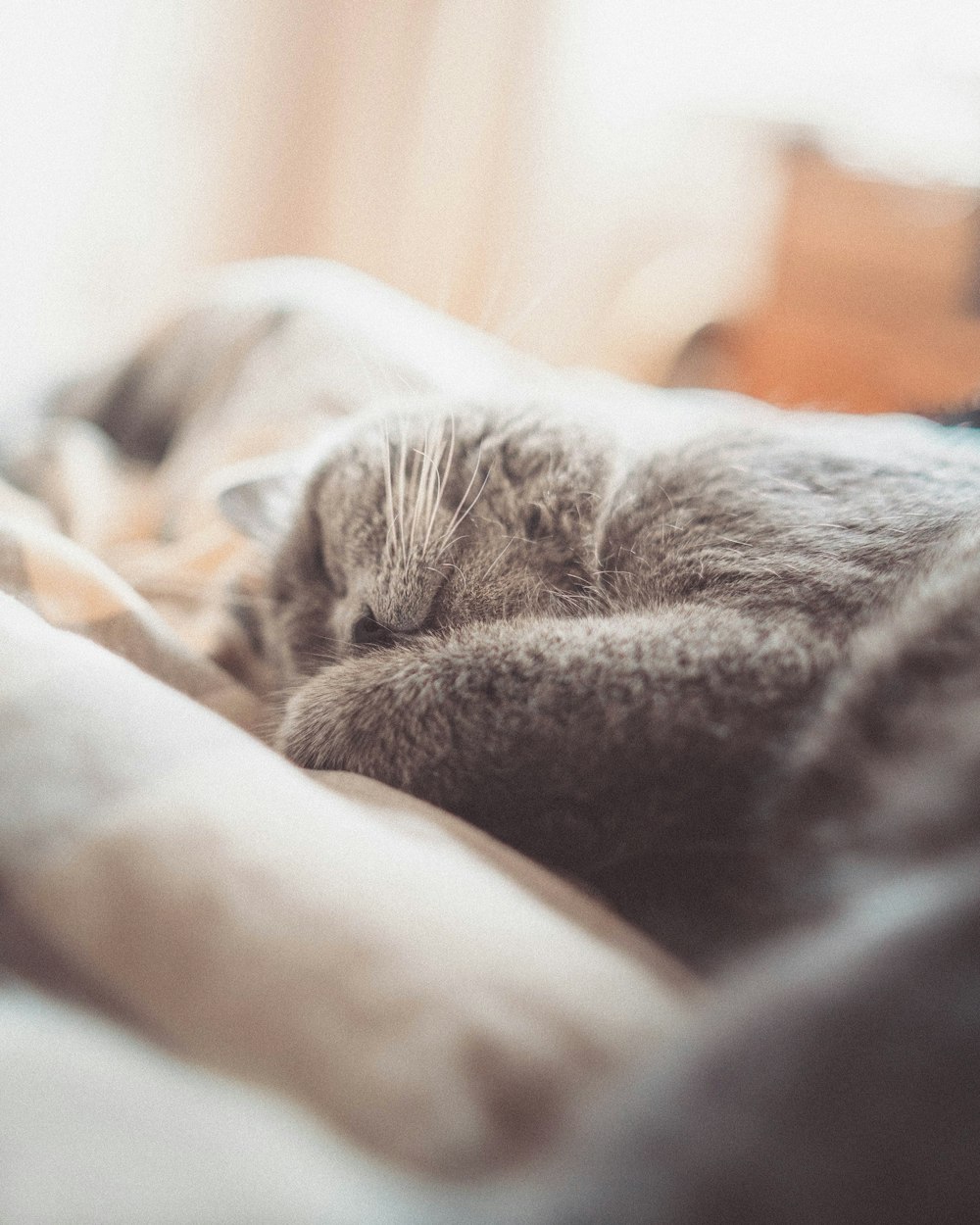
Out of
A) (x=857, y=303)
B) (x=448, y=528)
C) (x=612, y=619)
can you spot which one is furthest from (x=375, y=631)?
(x=857, y=303)

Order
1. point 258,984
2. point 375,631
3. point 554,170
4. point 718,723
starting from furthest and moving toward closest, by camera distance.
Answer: point 554,170, point 375,631, point 718,723, point 258,984

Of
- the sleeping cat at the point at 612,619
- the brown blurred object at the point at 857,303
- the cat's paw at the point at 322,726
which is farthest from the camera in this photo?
the brown blurred object at the point at 857,303

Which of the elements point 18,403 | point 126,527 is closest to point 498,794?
point 126,527

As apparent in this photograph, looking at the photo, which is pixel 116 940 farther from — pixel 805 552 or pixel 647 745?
pixel 805 552

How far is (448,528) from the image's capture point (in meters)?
0.75

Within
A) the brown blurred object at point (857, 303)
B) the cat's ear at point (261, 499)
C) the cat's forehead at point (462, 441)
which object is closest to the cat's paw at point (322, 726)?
the cat's forehead at point (462, 441)

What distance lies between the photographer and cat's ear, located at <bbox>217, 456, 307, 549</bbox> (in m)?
0.98

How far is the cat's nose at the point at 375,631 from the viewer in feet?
2.42

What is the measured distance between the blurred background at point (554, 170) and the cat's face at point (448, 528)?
1299 mm

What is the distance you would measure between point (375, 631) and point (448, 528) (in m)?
0.10

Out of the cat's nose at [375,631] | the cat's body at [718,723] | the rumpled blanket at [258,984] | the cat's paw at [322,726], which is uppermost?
the cat's body at [718,723]

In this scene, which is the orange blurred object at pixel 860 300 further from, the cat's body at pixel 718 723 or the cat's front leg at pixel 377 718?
the cat's front leg at pixel 377 718

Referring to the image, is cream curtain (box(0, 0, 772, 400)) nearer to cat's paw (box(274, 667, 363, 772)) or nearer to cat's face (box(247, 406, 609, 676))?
cat's face (box(247, 406, 609, 676))

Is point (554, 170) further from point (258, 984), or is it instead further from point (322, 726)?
point (258, 984)
